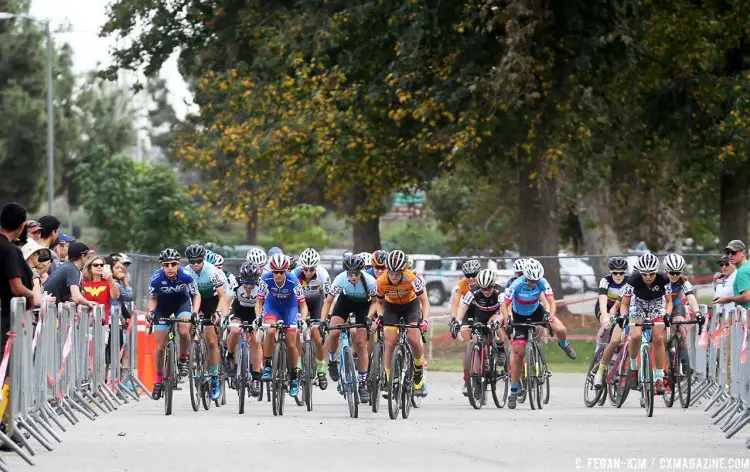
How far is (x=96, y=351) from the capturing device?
65.3 ft

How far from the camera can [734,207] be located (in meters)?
39.9

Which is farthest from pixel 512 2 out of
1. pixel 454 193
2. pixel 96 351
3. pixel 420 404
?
pixel 454 193

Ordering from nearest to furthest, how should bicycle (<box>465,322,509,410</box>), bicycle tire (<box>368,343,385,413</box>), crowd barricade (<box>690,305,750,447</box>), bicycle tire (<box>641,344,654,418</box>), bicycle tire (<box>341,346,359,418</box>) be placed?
crowd barricade (<box>690,305,750,447</box>) < bicycle tire (<box>341,346,359,418</box>) < bicycle tire (<box>368,343,385,413</box>) < bicycle tire (<box>641,344,654,418</box>) < bicycle (<box>465,322,509,410</box>)

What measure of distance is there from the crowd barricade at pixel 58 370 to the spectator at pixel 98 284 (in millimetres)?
228

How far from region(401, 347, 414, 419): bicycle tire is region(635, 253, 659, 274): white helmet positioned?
285 cm

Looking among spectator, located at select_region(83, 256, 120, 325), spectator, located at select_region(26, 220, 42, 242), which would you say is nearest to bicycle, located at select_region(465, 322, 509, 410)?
spectator, located at select_region(83, 256, 120, 325)

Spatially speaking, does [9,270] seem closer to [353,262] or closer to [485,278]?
[353,262]

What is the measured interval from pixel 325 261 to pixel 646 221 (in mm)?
21635

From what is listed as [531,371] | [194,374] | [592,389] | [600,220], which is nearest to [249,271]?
[194,374]

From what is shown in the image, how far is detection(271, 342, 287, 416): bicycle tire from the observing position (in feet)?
63.2

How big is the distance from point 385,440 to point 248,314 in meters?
6.82

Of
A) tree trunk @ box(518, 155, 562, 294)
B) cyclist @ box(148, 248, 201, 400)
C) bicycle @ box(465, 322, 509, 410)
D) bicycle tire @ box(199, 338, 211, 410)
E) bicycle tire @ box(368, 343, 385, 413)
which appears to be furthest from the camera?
tree trunk @ box(518, 155, 562, 294)

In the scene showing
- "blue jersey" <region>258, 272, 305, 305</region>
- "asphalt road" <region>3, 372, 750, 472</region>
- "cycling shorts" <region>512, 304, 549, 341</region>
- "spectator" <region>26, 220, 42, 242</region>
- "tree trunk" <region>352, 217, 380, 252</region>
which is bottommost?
"asphalt road" <region>3, 372, 750, 472</region>

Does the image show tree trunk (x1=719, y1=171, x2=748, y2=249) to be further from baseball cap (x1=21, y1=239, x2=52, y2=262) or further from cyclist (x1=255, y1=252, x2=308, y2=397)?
baseball cap (x1=21, y1=239, x2=52, y2=262)
